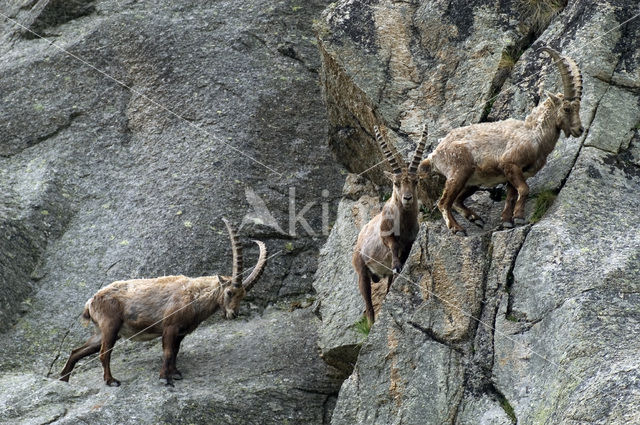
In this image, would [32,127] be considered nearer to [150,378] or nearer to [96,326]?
[96,326]

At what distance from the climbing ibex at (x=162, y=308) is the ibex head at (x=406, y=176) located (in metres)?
3.40

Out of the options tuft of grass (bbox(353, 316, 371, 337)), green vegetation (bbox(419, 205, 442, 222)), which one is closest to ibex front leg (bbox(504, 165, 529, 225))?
green vegetation (bbox(419, 205, 442, 222))

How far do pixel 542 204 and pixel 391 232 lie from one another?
2.38 meters

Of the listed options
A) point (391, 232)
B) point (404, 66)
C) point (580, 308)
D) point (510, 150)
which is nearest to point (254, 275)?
point (391, 232)

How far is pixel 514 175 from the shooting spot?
13117 mm

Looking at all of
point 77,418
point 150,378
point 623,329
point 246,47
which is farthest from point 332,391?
point 246,47

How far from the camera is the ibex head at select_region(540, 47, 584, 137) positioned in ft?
42.9

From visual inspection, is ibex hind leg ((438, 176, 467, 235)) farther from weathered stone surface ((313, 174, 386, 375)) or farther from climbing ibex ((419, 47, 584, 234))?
weathered stone surface ((313, 174, 386, 375))

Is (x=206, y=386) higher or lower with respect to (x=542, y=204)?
lower

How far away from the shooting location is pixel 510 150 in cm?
1320

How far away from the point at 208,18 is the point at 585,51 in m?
10.8

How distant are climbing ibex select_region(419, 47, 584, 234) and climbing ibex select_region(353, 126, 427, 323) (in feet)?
1.68

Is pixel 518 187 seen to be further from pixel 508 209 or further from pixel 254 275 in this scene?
pixel 254 275

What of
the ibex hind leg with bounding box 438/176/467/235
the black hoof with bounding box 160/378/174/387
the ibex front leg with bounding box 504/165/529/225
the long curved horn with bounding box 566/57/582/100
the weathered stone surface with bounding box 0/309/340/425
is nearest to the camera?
the ibex front leg with bounding box 504/165/529/225
